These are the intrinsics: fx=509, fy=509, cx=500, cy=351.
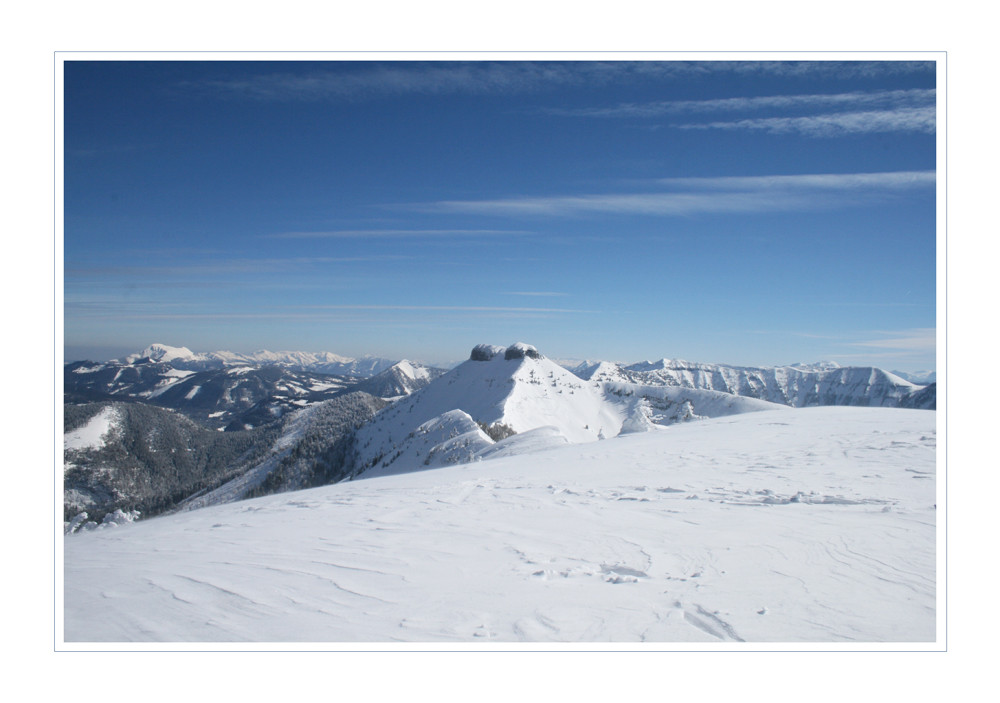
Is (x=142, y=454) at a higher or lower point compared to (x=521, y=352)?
lower

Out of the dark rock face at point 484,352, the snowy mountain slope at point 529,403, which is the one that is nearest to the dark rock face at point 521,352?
the snowy mountain slope at point 529,403

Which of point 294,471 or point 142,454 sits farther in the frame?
point 142,454

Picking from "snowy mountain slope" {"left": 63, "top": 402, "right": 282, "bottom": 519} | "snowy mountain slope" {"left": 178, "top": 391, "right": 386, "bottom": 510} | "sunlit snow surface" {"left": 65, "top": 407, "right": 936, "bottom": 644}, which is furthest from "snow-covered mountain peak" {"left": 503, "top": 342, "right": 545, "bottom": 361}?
"sunlit snow surface" {"left": 65, "top": 407, "right": 936, "bottom": 644}

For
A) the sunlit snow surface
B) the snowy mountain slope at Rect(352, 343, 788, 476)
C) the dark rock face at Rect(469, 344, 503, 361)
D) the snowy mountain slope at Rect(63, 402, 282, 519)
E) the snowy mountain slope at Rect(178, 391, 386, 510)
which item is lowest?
the snowy mountain slope at Rect(63, 402, 282, 519)

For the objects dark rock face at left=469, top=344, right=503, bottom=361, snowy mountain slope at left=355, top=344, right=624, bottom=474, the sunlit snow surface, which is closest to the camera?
the sunlit snow surface

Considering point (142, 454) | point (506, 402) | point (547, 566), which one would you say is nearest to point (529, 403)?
point (506, 402)

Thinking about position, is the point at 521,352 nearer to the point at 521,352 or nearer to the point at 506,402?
the point at 521,352

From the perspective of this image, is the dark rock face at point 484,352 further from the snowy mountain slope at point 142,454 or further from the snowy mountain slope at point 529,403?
the snowy mountain slope at point 142,454

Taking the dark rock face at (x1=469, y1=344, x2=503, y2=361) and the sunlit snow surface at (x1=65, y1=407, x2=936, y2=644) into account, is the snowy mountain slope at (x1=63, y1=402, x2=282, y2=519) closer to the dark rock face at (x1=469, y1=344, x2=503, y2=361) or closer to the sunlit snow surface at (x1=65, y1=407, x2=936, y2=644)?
the dark rock face at (x1=469, y1=344, x2=503, y2=361)
